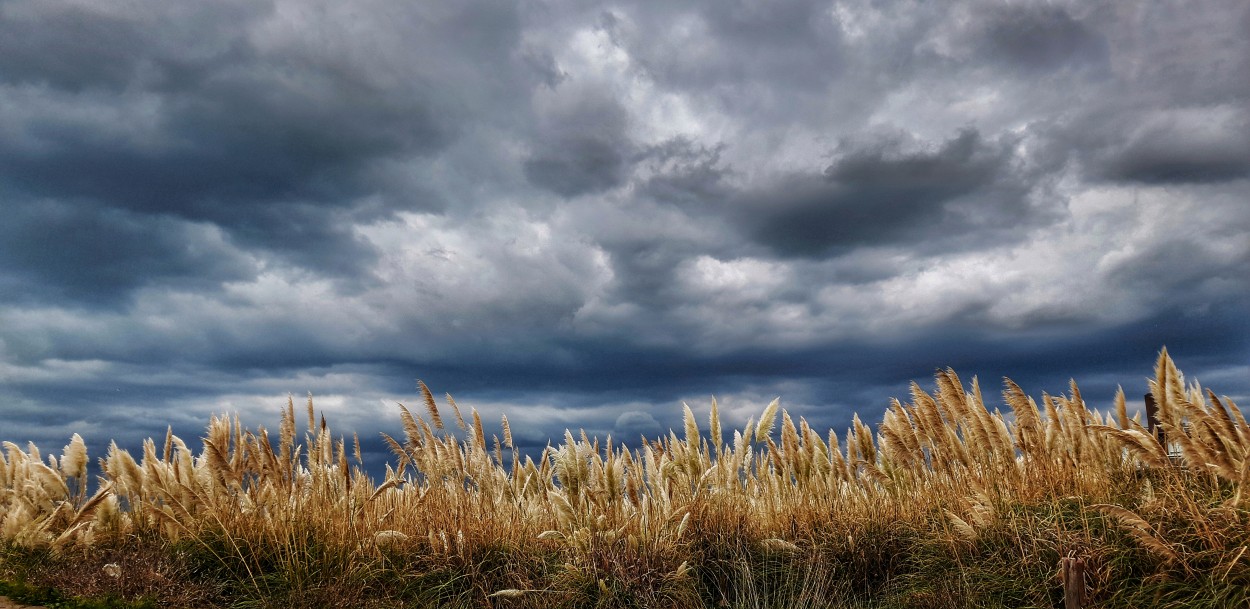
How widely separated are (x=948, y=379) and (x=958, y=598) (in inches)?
75.5

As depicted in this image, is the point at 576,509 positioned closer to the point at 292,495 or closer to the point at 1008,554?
the point at 292,495

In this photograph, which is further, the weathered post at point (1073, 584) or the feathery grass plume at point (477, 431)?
the feathery grass plume at point (477, 431)

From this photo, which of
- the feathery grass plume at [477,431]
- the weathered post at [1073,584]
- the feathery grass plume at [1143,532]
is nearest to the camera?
the weathered post at [1073,584]

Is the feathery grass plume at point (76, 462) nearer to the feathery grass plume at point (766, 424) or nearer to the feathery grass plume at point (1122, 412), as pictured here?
the feathery grass plume at point (766, 424)

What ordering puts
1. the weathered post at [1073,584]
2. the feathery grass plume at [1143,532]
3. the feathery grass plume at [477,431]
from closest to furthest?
the weathered post at [1073,584] < the feathery grass plume at [1143,532] < the feathery grass plume at [477,431]

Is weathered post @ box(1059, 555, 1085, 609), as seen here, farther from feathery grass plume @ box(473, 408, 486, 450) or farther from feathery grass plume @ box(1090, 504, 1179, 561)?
feathery grass plume @ box(473, 408, 486, 450)

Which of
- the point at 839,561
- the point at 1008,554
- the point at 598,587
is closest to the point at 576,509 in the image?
the point at 598,587

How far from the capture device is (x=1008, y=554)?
641cm

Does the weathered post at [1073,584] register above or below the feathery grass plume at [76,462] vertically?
below

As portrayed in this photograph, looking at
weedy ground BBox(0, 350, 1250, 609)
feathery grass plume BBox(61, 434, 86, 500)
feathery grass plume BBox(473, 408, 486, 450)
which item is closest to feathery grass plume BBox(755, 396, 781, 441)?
weedy ground BBox(0, 350, 1250, 609)

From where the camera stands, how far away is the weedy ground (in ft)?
19.6

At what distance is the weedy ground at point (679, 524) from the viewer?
5.97 meters

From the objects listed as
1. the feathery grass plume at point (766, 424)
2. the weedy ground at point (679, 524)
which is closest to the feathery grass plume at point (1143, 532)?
the weedy ground at point (679, 524)

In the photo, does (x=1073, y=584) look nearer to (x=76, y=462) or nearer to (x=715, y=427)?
(x=715, y=427)
